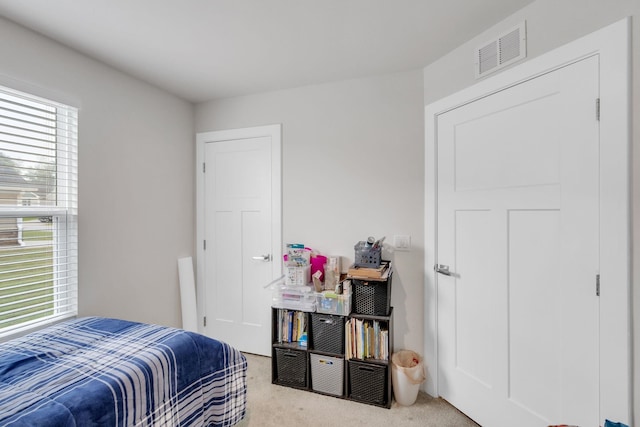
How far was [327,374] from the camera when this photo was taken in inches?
86.7

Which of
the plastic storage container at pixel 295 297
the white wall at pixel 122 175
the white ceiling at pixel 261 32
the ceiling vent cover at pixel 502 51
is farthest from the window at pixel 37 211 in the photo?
the ceiling vent cover at pixel 502 51

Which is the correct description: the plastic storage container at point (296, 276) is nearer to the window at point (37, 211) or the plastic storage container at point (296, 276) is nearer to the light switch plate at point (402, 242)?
the light switch plate at point (402, 242)

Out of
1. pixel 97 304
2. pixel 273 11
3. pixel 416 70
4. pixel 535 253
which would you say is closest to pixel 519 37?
pixel 416 70

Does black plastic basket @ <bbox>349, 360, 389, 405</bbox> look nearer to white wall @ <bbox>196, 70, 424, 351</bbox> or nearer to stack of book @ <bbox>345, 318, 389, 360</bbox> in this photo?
stack of book @ <bbox>345, 318, 389, 360</bbox>

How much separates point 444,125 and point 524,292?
3.89 feet

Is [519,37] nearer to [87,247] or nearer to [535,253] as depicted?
[535,253]

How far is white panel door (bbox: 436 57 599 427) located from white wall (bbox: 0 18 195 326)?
2.37m

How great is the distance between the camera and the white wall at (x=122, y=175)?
188cm

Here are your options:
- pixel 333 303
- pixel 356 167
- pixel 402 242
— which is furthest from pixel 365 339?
pixel 356 167

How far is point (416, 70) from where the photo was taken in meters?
2.27

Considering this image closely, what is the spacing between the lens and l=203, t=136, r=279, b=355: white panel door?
9.07ft

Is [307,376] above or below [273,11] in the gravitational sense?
below

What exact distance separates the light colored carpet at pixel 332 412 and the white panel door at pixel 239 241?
26.3 inches

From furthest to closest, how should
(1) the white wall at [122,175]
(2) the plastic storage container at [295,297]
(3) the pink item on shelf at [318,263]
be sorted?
(3) the pink item on shelf at [318,263] < (2) the plastic storage container at [295,297] < (1) the white wall at [122,175]
